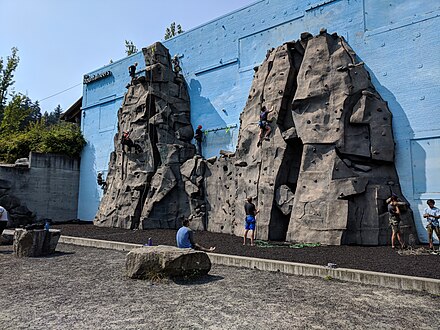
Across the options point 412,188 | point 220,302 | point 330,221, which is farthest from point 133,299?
point 412,188

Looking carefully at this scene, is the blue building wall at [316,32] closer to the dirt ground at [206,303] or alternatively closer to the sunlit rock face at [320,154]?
the sunlit rock face at [320,154]

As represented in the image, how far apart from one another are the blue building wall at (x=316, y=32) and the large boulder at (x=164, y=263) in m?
8.60

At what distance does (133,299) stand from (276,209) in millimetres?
8496

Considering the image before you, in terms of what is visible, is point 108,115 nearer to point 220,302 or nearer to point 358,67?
point 358,67

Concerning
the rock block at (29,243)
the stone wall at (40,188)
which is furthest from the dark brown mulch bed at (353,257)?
the stone wall at (40,188)

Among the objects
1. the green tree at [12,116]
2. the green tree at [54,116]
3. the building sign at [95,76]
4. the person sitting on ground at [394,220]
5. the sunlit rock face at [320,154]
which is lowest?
the person sitting on ground at [394,220]

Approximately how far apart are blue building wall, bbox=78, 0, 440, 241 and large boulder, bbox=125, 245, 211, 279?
28.2 feet

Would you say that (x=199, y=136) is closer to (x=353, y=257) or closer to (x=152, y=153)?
(x=152, y=153)

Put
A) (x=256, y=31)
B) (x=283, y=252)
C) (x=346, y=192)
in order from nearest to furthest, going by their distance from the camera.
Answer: (x=283, y=252), (x=346, y=192), (x=256, y=31)

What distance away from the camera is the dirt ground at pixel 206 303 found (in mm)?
4574

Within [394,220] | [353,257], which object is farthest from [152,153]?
[353,257]

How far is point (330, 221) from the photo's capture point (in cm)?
1180

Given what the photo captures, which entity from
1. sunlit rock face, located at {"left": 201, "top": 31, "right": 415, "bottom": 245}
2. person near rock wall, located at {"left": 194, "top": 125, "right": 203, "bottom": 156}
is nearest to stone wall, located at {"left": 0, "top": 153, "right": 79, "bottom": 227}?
person near rock wall, located at {"left": 194, "top": 125, "right": 203, "bottom": 156}

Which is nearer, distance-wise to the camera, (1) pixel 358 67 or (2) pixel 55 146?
(1) pixel 358 67
